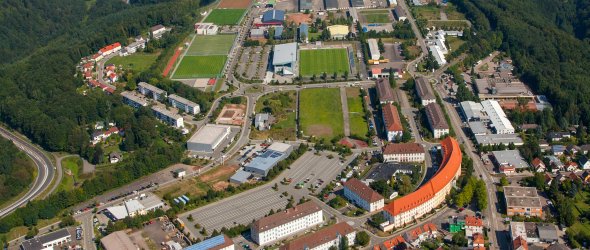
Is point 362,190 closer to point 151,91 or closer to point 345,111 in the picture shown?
point 345,111

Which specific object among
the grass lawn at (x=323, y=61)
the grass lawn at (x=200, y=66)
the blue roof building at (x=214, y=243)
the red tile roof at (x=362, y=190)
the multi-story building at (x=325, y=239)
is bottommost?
the grass lawn at (x=323, y=61)

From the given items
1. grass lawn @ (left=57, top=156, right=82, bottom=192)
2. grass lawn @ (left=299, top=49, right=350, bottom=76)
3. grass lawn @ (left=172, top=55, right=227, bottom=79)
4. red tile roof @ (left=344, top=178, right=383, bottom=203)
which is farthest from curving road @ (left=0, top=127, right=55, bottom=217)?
grass lawn @ (left=299, top=49, right=350, bottom=76)

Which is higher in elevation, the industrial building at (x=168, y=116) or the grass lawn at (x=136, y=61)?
the industrial building at (x=168, y=116)

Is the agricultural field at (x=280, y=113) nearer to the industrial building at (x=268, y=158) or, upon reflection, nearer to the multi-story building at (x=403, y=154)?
the industrial building at (x=268, y=158)

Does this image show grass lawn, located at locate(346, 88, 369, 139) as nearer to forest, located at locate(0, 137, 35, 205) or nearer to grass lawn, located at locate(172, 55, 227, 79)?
grass lawn, located at locate(172, 55, 227, 79)

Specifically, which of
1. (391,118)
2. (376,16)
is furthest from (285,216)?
(376,16)

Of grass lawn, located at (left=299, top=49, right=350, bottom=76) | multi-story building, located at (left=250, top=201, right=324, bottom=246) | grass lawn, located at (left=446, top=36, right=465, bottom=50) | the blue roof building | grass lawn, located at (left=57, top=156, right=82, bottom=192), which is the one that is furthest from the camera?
grass lawn, located at (left=446, top=36, right=465, bottom=50)

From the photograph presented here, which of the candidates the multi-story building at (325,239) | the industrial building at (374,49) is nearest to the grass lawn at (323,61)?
the industrial building at (374,49)
